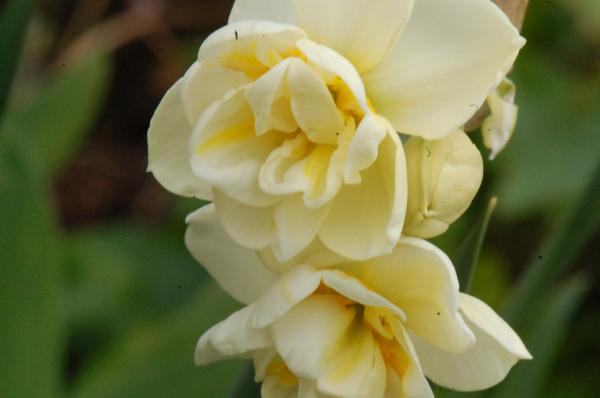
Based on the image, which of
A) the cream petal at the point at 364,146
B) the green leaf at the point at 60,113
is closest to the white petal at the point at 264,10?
the cream petal at the point at 364,146

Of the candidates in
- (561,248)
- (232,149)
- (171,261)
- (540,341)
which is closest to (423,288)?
(232,149)

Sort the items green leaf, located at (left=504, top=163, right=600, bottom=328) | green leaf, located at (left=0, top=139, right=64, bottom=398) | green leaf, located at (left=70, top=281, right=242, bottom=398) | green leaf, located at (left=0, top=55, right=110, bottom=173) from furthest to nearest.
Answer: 1. green leaf, located at (left=0, top=55, right=110, bottom=173)
2. green leaf, located at (left=70, top=281, right=242, bottom=398)
3. green leaf, located at (left=0, top=139, right=64, bottom=398)
4. green leaf, located at (left=504, top=163, right=600, bottom=328)

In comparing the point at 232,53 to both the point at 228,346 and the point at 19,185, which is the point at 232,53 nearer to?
the point at 228,346

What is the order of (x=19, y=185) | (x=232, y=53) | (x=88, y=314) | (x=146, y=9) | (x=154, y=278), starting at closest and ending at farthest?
1. (x=232, y=53)
2. (x=19, y=185)
3. (x=88, y=314)
4. (x=154, y=278)
5. (x=146, y=9)

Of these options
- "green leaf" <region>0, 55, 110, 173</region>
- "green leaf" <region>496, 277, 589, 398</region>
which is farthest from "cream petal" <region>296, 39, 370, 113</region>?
"green leaf" <region>0, 55, 110, 173</region>

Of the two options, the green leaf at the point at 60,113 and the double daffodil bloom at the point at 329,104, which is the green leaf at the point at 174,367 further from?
the double daffodil bloom at the point at 329,104

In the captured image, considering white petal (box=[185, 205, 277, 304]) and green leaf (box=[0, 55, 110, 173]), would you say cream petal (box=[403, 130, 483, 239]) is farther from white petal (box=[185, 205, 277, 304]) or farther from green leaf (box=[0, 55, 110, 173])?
green leaf (box=[0, 55, 110, 173])

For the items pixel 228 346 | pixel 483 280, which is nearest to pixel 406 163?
pixel 228 346
